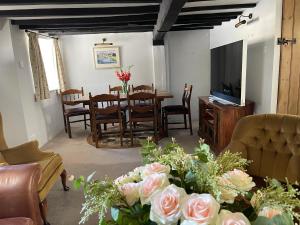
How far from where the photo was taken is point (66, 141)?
4.53 metres

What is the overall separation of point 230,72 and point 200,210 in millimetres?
3071

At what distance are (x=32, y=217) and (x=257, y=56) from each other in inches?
129

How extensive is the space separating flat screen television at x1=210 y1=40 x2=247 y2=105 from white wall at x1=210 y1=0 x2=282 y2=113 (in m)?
0.35

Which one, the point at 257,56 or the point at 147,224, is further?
the point at 257,56

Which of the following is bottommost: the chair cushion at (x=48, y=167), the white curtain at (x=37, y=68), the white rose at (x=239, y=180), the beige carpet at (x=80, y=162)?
the beige carpet at (x=80, y=162)

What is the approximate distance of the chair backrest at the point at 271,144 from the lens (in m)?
1.68

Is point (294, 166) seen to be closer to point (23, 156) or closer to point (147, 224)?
point (147, 224)

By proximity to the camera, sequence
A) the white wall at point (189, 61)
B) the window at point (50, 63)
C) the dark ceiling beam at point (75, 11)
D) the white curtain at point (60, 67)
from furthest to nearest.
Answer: the white wall at point (189, 61), the white curtain at point (60, 67), the window at point (50, 63), the dark ceiling beam at point (75, 11)

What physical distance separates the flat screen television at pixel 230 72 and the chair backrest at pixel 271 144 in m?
1.20

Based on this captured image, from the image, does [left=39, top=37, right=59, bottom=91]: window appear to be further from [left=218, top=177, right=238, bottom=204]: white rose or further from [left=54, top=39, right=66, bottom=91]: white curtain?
[left=218, top=177, right=238, bottom=204]: white rose

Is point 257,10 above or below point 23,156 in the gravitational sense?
above

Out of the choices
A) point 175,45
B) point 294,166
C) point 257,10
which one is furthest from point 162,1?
point 175,45

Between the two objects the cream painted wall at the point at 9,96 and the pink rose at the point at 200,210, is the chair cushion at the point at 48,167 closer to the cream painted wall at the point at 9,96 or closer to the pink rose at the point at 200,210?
the cream painted wall at the point at 9,96

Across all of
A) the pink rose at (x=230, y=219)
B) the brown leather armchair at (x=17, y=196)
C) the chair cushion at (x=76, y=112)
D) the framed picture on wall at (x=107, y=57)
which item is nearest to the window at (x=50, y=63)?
the chair cushion at (x=76, y=112)
